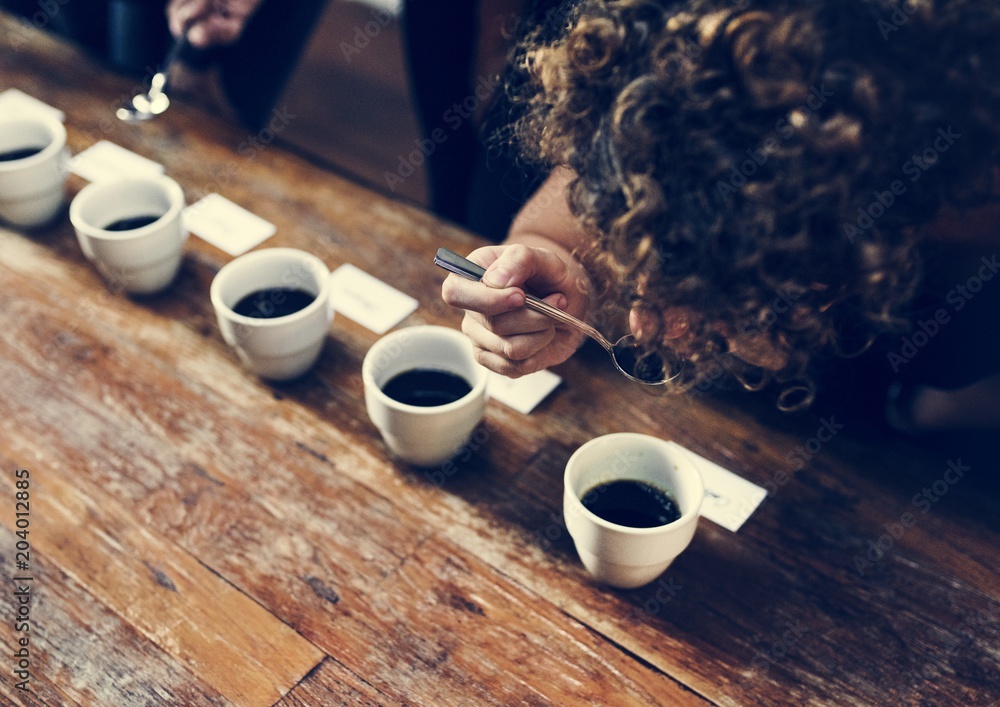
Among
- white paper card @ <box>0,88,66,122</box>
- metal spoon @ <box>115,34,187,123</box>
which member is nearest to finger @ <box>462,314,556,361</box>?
metal spoon @ <box>115,34,187,123</box>

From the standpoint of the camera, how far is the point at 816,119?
75cm

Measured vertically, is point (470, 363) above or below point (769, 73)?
below

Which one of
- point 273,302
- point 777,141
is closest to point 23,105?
point 273,302

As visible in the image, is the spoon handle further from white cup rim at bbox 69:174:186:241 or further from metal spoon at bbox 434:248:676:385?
white cup rim at bbox 69:174:186:241

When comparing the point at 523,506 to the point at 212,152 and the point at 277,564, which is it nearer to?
the point at 277,564

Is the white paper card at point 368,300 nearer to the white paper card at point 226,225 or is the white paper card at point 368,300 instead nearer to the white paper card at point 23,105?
the white paper card at point 226,225

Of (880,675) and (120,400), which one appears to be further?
(120,400)

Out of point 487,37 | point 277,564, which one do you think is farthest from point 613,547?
point 487,37

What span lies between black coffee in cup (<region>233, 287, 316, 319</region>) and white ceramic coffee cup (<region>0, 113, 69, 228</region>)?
1.56 feet

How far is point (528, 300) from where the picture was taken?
113 centimetres

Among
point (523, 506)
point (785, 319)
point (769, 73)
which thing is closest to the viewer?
point (769, 73)

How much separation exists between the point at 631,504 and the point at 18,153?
1221mm

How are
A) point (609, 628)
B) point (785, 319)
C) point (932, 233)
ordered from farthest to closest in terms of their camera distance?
1. point (932, 233)
2. point (609, 628)
3. point (785, 319)

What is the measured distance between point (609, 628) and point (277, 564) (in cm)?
40
